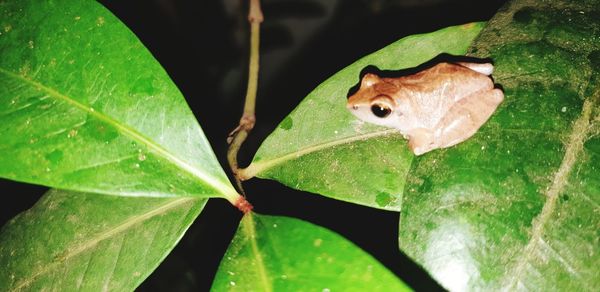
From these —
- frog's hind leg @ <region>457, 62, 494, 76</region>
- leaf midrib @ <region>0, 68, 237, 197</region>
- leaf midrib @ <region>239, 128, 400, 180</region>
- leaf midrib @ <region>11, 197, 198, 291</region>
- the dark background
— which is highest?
leaf midrib @ <region>0, 68, 237, 197</region>

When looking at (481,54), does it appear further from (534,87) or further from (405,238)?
(405,238)

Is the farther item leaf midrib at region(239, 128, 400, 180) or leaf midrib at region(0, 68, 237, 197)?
leaf midrib at region(239, 128, 400, 180)

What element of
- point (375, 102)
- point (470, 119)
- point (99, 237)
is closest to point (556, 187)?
A: point (470, 119)

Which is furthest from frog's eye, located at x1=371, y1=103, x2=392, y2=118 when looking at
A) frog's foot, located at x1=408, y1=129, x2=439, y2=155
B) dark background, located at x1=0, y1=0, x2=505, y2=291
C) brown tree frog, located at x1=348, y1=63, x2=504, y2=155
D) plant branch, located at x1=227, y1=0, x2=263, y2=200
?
dark background, located at x1=0, y1=0, x2=505, y2=291

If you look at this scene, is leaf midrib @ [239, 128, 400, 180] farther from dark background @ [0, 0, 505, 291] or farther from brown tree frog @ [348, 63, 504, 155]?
dark background @ [0, 0, 505, 291]

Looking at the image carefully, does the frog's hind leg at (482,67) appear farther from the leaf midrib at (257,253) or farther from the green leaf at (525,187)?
the leaf midrib at (257,253)

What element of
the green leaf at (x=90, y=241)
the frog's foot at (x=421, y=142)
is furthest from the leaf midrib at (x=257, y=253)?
the frog's foot at (x=421, y=142)

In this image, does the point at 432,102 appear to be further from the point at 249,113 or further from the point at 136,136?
the point at 136,136
